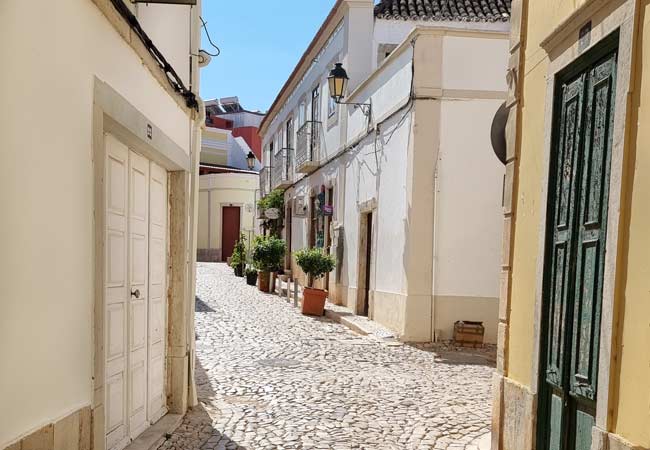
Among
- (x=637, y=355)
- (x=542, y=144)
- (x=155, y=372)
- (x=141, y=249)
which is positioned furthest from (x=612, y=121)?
(x=155, y=372)

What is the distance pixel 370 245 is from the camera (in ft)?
40.0

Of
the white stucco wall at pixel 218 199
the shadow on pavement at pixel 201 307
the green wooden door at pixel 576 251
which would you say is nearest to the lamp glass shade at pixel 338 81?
the shadow on pavement at pixel 201 307

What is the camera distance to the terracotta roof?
12750 mm

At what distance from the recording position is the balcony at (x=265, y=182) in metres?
25.4

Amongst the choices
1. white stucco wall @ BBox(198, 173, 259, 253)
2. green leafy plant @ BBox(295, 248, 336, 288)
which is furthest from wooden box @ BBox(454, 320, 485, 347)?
white stucco wall @ BBox(198, 173, 259, 253)

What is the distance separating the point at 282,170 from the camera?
21.9 metres

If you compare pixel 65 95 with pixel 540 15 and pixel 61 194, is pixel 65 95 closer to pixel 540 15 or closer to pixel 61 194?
pixel 61 194

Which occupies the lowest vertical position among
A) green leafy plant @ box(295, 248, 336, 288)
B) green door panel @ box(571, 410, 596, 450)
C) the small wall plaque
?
green leafy plant @ box(295, 248, 336, 288)

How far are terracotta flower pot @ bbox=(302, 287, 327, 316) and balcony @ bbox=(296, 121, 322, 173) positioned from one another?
509cm

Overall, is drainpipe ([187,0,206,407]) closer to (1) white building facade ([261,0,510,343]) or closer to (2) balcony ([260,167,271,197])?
(1) white building facade ([261,0,510,343])

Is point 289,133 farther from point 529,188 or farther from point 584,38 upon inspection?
point 584,38

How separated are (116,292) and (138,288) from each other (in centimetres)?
48

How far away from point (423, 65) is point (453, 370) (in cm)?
474

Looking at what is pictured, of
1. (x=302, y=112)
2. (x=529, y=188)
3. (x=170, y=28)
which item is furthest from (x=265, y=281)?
(x=529, y=188)
